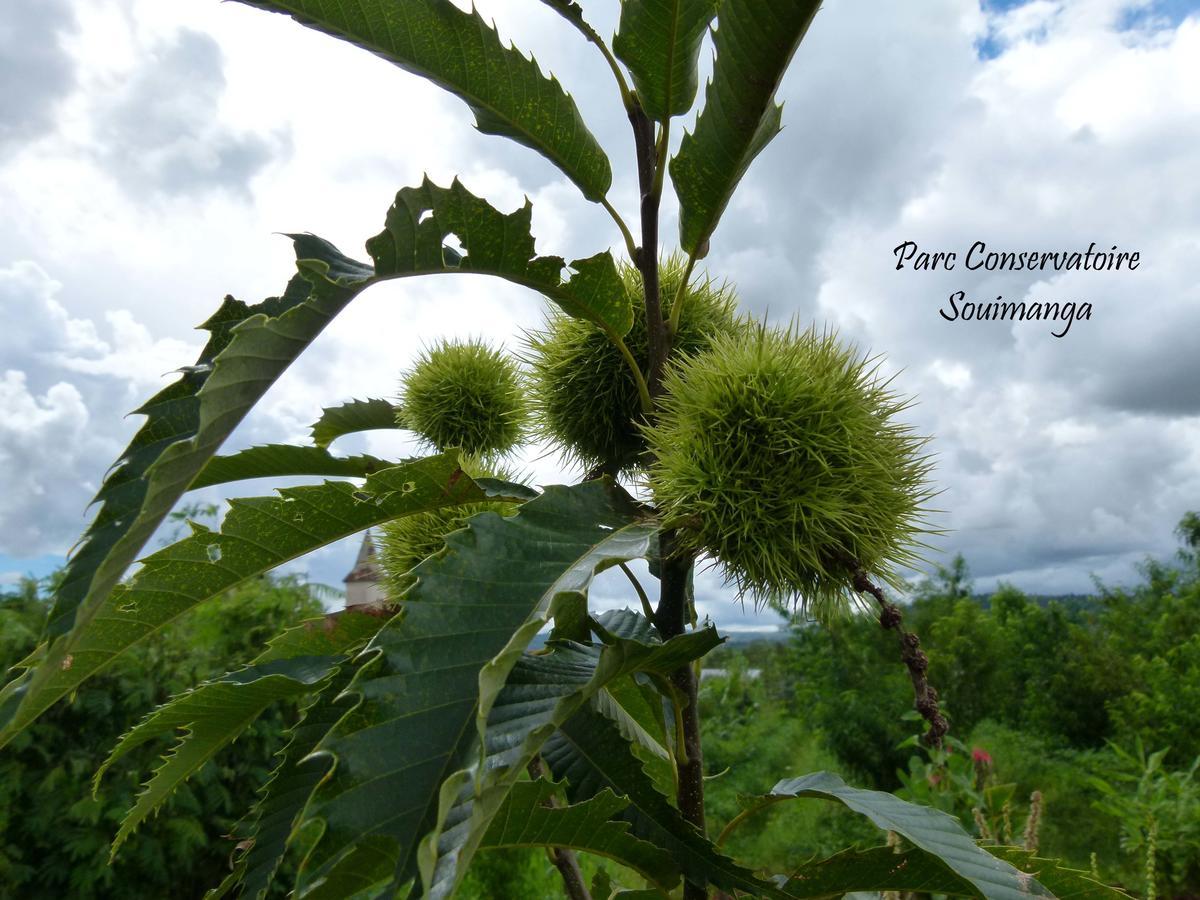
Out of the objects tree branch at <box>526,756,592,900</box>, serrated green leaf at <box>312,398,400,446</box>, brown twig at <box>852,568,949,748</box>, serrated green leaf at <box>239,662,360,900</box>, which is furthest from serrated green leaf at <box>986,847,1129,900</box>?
serrated green leaf at <box>312,398,400,446</box>

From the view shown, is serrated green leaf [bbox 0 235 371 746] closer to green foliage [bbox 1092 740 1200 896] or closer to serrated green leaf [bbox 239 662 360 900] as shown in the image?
serrated green leaf [bbox 239 662 360 900]

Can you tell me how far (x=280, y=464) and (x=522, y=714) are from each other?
0.61m

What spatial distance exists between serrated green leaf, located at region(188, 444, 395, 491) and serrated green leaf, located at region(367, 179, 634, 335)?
1.20 ft

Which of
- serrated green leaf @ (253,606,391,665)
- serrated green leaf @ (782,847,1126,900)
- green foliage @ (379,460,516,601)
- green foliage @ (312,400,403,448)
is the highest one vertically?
green foliage @ (312,400,403,448)

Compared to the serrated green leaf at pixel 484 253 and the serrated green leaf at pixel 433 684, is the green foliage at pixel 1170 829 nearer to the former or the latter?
the serrated green leaf at pixel 484 253

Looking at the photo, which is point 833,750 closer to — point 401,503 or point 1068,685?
point 1068,685

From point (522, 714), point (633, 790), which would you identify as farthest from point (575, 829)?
point (522, 714)

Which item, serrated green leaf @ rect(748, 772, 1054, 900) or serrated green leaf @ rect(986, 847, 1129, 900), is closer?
serrated green leaf @ rect(748, 772, 1054, 900)

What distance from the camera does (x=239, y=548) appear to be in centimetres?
100

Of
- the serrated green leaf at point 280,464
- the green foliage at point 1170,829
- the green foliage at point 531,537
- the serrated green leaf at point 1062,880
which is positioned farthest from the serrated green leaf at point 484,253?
the green foliage at point 1170,829

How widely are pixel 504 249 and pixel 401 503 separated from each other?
35cm

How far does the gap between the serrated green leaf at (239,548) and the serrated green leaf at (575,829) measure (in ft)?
1.27

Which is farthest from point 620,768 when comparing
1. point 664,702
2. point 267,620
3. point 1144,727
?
point 1144,727

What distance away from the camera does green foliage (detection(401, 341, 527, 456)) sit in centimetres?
168
